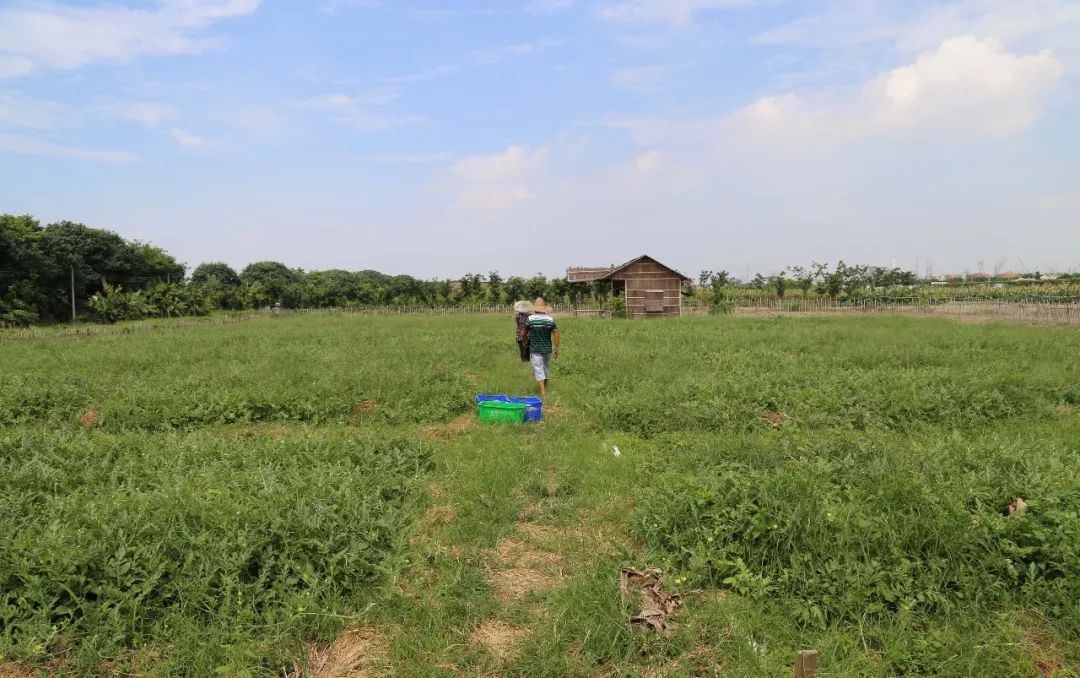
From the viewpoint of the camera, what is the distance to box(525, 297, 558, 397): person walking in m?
9.70

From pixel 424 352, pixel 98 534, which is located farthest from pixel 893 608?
pixel 424 352

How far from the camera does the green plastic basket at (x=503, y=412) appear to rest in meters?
8.43

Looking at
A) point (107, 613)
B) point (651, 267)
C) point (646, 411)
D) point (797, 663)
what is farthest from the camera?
point (651, 267)

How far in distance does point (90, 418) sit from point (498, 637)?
8.51 meters

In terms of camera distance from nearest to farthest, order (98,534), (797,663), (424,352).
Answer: (797,663)
(98,534)
(424,352)

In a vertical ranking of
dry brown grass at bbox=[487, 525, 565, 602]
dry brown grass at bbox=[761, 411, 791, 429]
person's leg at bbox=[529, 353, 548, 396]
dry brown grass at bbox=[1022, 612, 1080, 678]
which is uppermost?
person's leg at bbox=[529, 353, 548, 396]

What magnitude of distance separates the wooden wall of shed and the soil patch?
33.8m

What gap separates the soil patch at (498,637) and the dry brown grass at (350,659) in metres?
0.52

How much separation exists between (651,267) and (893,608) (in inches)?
1348

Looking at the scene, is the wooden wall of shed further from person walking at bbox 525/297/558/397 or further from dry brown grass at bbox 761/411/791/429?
dry brown grass at bbox 761/411/791/429

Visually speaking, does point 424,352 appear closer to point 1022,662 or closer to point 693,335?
point 693,335

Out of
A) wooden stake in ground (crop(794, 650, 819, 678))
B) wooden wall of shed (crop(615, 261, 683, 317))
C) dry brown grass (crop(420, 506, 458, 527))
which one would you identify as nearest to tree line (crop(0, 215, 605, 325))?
wooden wall of shed (crop(615, 261, 683, 317))

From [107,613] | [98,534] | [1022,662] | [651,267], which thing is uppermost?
[651,267]

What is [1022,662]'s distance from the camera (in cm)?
314
